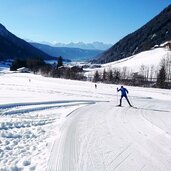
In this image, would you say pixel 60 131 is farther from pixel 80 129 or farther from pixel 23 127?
pixel 23 127

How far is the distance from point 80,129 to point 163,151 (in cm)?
447

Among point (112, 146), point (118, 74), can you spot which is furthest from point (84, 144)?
point (118, 74)

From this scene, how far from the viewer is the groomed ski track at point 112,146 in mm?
8375

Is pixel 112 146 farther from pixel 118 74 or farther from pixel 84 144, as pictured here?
pixel 118 74

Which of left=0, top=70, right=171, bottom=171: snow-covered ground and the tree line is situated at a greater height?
the tree line

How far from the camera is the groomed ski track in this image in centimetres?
838

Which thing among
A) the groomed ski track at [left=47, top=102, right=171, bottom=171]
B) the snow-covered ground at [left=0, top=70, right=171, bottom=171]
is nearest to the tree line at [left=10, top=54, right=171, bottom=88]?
the groomed ski track at [left=47, top=102, right=171, bottom=171]

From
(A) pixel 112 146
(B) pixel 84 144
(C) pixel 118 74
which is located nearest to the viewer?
(A) pixel 112 146

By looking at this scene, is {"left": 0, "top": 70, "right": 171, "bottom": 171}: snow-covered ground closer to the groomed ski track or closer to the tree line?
the groomed ski track

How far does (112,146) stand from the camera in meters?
10.4

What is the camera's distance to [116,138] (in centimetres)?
A: 1159

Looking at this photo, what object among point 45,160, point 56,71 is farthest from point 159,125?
point 56,71

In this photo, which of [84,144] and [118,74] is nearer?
[84,144]

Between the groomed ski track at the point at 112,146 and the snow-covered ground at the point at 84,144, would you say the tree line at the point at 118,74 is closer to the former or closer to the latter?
the groomed ski track at the point at 112,146
